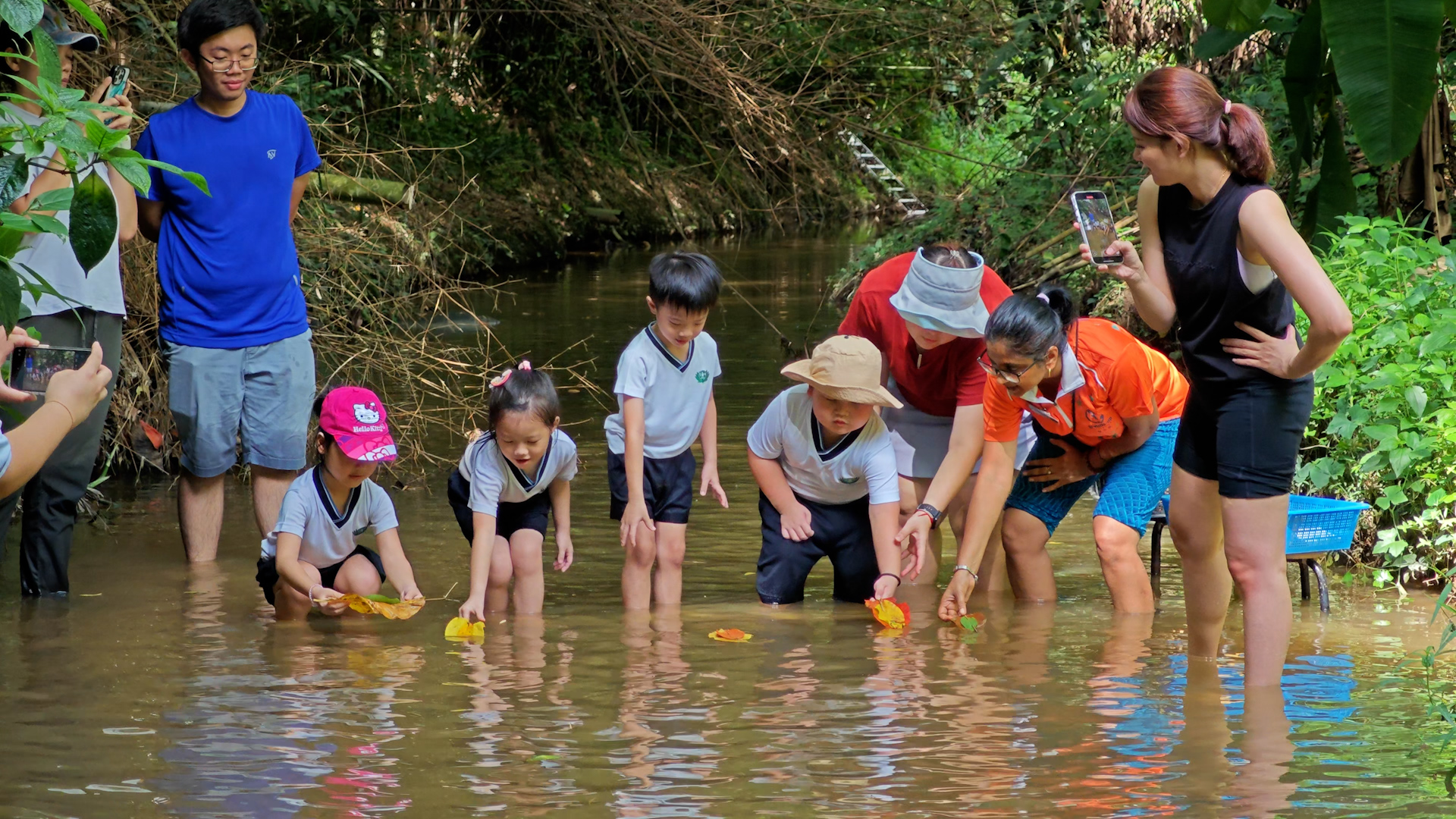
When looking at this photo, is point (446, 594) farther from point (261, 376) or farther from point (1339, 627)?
point (1339, 627)

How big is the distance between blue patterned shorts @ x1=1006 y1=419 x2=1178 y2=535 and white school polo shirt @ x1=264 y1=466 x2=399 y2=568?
7.50 ft

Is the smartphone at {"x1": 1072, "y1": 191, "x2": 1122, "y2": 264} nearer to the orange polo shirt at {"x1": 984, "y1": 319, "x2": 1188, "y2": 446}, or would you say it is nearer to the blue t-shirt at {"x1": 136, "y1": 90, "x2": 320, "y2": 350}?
the orange polo shirt at {"x1": 984, "y1": 319, "x2": 1188, "y2": 446}

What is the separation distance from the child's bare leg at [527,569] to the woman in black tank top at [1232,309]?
7.73ft

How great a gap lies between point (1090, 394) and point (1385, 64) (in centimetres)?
251

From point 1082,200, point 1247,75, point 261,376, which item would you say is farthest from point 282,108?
point 1247,75

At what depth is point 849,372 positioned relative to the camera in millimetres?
5297

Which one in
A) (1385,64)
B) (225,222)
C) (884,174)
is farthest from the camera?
(884,174)

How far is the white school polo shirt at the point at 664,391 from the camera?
5.57 m

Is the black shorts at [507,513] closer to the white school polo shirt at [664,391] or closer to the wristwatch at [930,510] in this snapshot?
the white school polo shirt at [664,391]

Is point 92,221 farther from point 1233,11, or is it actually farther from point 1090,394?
point 1090,394

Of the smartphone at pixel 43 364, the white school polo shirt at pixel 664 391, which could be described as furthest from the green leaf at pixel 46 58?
the white school polo shirt at pixel 664 391

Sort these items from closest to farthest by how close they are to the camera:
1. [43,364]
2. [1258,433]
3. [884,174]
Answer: [1258,433] < [43,364] < [884,174]

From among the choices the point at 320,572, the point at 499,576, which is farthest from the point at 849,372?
the point at 320,572

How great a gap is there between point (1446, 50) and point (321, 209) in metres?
6.18
